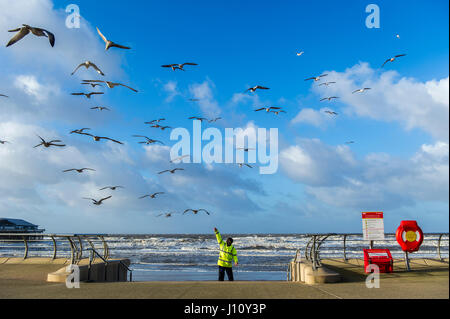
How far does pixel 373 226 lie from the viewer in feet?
37.0

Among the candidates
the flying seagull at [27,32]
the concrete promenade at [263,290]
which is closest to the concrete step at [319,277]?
the concrete promenade at [263,290]

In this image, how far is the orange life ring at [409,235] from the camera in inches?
417

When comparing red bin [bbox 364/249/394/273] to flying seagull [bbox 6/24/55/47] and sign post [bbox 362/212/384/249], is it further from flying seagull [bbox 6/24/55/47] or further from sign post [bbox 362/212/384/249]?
flying seagull [bbox 6/24/55/47]

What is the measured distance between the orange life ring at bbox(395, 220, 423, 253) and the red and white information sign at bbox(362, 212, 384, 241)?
1.84ft

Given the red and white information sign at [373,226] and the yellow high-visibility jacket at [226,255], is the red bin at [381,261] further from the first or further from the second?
the yellow high-visibility jacket at [226,255]

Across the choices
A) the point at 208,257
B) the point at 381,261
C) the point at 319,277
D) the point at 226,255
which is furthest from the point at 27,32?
the point at 208,257

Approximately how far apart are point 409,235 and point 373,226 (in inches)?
39.5

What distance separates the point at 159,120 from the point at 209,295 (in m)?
18.2

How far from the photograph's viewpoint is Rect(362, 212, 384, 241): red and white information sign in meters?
11.1

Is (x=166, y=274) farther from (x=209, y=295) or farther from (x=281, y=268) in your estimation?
(x=209, y=295)

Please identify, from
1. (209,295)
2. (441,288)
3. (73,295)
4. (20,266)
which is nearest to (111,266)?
(20,266)

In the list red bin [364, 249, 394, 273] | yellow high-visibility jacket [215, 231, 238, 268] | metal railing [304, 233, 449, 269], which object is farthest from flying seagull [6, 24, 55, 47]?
red bin [364, 249, 394, 273]

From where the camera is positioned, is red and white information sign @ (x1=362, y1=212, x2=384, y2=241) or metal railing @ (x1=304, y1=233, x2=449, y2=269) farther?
red and white information sign @ (x1=362, y1=212, x2=384, y2=241)
